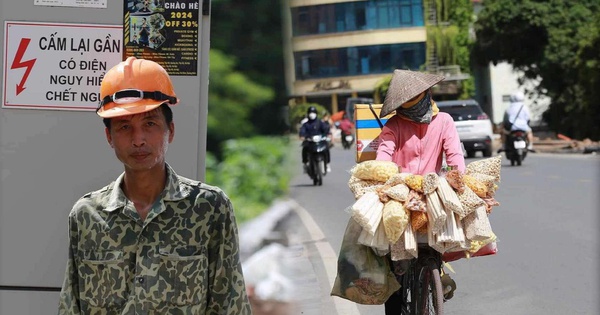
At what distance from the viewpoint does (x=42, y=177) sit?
4.14 metres

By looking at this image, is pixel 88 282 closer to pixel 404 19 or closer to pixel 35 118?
pixel 35 118

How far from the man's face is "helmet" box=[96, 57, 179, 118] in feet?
0.11

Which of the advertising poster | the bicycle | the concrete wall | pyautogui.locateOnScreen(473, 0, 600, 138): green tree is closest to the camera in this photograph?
the advertising poster

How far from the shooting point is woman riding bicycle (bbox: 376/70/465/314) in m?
6.07

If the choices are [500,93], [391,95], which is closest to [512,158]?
[391,95]

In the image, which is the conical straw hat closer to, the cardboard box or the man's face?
the cardboard box

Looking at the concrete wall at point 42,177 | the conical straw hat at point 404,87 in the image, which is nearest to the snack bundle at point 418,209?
the conical straw hat at point 404,87

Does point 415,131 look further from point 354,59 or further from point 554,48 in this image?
point 554,48

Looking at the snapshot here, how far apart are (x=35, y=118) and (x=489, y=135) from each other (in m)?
23.8

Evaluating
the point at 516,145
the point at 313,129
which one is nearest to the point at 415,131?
the point at 313,129

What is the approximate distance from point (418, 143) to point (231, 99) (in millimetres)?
3165

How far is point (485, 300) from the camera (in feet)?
28.0

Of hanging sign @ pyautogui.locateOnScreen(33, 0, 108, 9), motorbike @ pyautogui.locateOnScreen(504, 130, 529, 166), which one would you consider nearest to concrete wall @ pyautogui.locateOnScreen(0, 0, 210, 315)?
hanging sign @ pyautogui.locateOnScreen(33, 0, 108, 9)

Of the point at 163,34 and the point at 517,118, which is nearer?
the point at 163,34
